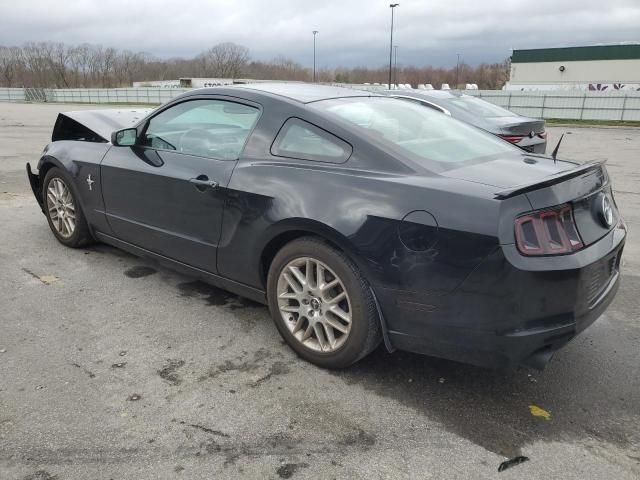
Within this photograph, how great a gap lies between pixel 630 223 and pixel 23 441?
6401mm

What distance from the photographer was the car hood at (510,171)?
2.61 m

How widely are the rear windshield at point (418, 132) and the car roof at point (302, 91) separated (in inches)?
3.7

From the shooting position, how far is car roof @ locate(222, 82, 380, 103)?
11.1 feet

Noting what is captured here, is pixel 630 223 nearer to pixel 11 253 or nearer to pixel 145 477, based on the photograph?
pixel 145 477

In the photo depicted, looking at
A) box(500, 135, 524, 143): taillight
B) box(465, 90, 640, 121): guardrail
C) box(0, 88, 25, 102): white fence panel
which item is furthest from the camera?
box(0, 88, 25, 102): white fence panel

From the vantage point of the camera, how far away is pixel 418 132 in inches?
131

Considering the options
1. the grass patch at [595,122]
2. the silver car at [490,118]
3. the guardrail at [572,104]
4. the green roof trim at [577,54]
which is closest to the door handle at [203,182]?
the silver car at [490,118]

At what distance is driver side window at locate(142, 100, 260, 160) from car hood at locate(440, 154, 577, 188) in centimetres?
137

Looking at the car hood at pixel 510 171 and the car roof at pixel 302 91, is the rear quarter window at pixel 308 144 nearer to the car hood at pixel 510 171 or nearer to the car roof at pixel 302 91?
the car roof at pixel 302 91

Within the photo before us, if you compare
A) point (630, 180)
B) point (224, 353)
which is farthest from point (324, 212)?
point (630, 180)

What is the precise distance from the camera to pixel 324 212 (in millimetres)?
2789

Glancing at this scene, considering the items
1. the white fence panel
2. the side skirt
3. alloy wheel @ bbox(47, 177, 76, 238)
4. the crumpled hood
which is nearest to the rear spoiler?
the side skirt

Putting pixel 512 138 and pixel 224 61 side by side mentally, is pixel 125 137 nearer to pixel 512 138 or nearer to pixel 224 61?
pixel 512 138

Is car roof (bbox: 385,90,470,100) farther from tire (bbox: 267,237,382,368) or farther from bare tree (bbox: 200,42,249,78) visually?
bare tree (bbox: 200,42,249,78)
